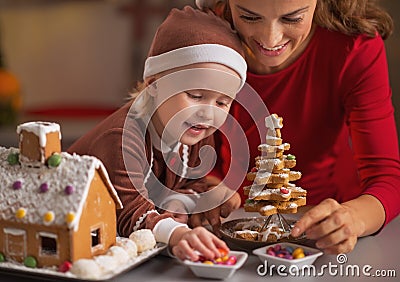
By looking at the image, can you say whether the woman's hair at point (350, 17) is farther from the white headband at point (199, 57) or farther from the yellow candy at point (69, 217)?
the yellow candy at point (69, 217)

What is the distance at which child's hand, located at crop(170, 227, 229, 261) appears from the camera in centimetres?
Result: 103

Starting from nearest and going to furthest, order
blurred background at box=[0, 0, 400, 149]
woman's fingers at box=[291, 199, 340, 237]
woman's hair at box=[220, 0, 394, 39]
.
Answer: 1. woman's fingers at box=[291, 199, 340, 237]
2. woman's hair at box=[220, 0, 394, 39]
3. blurred background at box=[0, 0, 400, 149]

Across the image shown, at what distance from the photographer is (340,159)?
173 cm

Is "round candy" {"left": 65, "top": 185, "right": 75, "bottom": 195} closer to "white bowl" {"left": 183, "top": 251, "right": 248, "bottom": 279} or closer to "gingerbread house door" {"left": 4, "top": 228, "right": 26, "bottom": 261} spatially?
"gingerbread house door" {"left": 4, "top": 228, "right": 26, "bottom": 261}

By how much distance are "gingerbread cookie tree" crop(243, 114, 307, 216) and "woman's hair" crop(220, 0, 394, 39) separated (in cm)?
40

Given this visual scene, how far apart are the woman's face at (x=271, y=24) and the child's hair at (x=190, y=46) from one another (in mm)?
33

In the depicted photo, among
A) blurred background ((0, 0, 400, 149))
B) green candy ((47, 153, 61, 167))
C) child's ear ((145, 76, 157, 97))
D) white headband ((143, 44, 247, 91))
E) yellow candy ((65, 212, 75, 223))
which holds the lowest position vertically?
blurred background ((0, 0, 400, 149))

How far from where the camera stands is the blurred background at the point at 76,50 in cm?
328

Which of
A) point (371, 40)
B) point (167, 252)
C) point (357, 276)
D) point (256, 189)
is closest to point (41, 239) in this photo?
point (167, 252)

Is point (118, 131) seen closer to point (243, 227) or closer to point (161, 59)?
point (161, 59)

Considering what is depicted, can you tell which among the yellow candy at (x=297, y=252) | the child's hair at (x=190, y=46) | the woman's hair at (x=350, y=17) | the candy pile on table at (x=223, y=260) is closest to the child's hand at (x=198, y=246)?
the candy pile on table at (x=223, y=260)

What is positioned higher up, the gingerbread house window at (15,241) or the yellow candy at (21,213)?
the yellow candy at (21,213)

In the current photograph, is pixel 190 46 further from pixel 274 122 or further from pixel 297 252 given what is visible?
pixel 297 252

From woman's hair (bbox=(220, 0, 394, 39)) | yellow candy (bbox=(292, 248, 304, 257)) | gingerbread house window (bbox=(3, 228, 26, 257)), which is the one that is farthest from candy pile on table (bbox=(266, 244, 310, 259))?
woman's hair (bbox=(220, 0, 394, 39))
